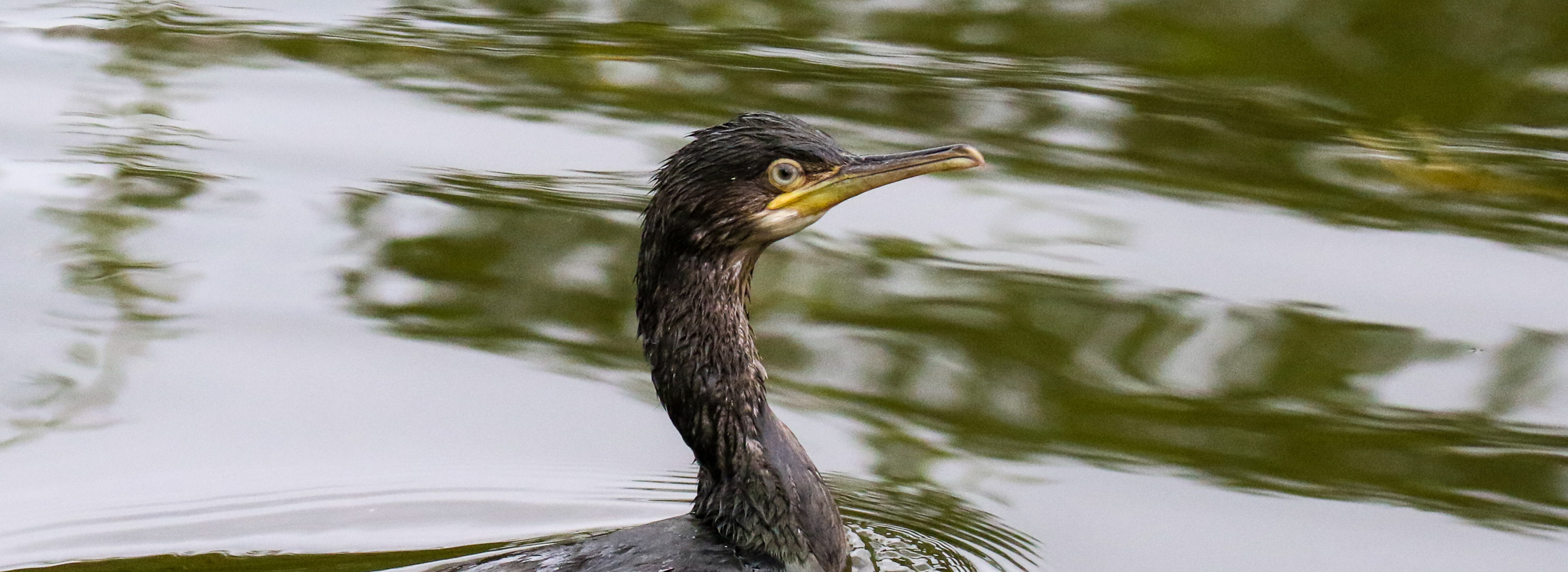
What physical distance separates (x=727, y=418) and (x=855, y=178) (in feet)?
2.21

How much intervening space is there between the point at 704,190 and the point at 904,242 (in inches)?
69.6

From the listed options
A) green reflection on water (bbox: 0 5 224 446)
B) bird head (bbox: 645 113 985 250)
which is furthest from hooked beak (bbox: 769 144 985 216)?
green reflection on water (bbox: 0 5 224 446)

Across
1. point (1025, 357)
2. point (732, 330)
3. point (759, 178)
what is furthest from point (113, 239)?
point (1025, 357)

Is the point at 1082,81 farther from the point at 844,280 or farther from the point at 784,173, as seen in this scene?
the point at 784,173

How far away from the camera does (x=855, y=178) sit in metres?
4.31

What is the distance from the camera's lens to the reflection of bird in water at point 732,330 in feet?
13.8

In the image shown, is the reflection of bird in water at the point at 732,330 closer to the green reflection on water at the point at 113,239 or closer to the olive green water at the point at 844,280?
the olive green water at the point at 844,280

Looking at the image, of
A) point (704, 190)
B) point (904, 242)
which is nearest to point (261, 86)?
point (904, 242)

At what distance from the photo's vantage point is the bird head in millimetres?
4191

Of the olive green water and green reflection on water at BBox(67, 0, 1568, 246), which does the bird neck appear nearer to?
the olive green water

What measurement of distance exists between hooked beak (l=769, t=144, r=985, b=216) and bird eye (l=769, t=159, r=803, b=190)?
3 centimetres

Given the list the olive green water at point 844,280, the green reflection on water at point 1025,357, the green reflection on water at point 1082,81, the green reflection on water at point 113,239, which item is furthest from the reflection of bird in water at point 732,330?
the green reflection on water at point 1082,81

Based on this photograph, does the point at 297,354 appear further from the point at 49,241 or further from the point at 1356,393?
the point at 1356,393

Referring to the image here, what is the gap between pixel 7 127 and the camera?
6.85 meters
